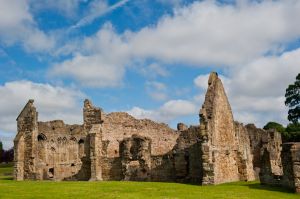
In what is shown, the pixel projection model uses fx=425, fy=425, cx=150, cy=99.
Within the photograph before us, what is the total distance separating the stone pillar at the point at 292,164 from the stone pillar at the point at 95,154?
47.3ft

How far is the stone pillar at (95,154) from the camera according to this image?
2969 cm

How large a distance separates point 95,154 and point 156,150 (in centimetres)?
920

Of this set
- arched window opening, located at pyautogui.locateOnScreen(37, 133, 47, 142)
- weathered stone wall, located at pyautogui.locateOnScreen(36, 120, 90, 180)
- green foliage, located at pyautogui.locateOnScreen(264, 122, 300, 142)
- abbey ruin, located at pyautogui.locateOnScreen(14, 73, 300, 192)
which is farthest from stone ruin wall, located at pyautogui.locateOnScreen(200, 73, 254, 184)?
green foliage, located at pyautogui.locateOnScreen(264, 122, 300, 142)

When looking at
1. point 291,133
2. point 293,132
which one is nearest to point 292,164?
point 291,133

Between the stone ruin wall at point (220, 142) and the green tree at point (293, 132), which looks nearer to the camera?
the stone ruin wall at point (220, 142)

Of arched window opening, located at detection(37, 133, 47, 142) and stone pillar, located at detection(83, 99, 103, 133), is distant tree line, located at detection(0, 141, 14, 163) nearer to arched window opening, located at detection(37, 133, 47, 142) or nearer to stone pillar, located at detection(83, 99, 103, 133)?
arched window opening, located at detection(37, 133, 47, 142)

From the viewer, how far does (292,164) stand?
715 inches

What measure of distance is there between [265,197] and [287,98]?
47.1 metres

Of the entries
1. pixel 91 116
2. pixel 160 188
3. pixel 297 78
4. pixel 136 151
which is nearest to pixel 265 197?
pixel 160 188

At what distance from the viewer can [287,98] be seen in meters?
60.9

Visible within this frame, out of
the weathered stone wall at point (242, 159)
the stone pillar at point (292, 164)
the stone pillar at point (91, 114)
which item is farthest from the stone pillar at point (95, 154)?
the stone pillar at point (292, 164)

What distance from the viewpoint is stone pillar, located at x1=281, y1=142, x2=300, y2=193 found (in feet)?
59.1

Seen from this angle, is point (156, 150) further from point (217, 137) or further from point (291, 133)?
point (291, 133)

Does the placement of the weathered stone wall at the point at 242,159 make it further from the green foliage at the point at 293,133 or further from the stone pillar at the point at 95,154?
the green foliage at the point at 293,133
